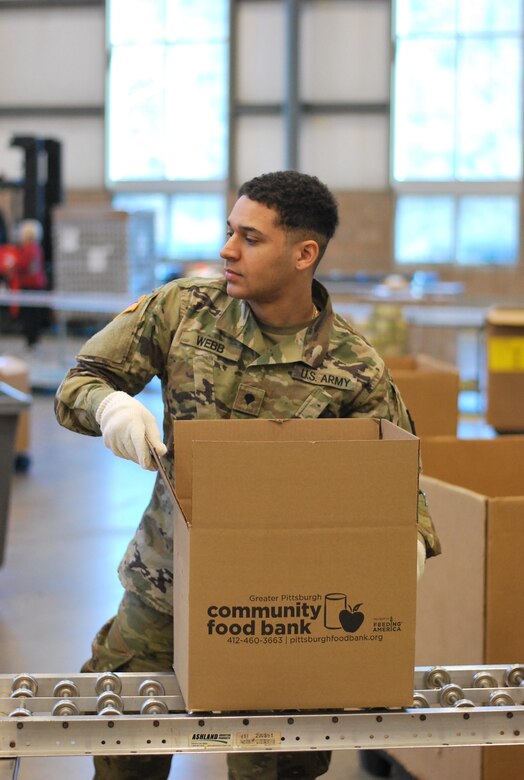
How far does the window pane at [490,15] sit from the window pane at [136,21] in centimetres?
395

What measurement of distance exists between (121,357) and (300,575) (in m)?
0.63

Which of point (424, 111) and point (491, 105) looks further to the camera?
point (424, 111)

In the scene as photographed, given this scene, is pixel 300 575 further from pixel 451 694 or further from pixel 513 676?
pixel 513 676

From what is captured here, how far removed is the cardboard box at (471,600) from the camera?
229 cm

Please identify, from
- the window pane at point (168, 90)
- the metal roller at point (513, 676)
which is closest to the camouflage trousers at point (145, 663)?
the metal roller at point (513, 676)

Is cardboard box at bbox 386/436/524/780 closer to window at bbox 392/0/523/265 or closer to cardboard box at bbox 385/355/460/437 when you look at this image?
cardboard box at bbox 385/355/460/437

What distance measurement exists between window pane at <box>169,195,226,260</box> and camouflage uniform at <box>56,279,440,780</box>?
13624 mm

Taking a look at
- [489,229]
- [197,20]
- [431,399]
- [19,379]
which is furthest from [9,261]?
[431,399]

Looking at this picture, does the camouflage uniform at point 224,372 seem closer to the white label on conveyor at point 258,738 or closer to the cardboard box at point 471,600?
the cardboard box at point 471,600

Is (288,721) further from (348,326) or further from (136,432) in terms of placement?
(348,326)

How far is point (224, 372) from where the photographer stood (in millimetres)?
2078

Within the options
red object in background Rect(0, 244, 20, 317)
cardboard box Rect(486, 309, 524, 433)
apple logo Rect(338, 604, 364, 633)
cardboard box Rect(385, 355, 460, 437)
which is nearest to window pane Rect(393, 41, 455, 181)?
red object in background Rect(0, 244, 20, 317)

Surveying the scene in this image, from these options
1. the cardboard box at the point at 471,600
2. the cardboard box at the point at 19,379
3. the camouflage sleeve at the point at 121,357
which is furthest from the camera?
the cardboard box at the point at 19,379

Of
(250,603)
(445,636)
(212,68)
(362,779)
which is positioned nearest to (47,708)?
(250,603)
